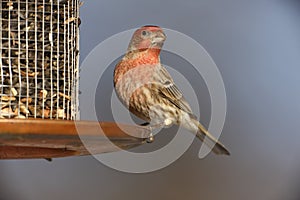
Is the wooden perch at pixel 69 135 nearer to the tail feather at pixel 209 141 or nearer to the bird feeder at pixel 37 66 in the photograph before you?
the bird feeder at pixel 37 66

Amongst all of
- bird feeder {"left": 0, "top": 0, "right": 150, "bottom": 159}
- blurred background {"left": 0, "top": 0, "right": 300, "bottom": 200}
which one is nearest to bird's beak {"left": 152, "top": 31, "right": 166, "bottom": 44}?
bird feeder {"left": 0, "top": 0, "right": 150, "bottom": 159}

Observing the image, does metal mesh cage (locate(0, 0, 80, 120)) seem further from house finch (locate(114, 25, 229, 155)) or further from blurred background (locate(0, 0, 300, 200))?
blurred background (locate(0, 0, 300, 200))

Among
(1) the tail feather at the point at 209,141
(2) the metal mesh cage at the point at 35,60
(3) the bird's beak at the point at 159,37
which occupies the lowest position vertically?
(1) the tail feather at the point at 209,141

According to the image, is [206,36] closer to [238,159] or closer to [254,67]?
[254,67]

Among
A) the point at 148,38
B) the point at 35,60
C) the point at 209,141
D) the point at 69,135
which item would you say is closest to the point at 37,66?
the point at 35,60

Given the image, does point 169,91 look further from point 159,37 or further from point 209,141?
point 209,141

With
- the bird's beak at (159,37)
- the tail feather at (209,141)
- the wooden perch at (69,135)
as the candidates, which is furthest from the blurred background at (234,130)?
the wooden perch at (69,135)
